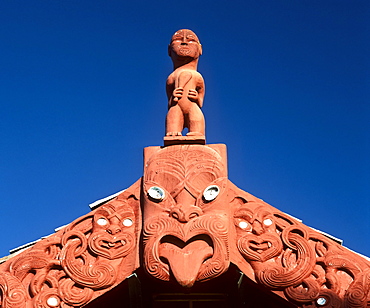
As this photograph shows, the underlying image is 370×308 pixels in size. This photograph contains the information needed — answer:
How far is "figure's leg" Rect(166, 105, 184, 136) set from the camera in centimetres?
1000

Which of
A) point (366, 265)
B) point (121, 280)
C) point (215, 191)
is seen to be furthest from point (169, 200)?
point (366, 265)

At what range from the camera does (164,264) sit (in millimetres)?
8391

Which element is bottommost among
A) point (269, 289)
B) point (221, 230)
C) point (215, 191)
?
point (269, 289)

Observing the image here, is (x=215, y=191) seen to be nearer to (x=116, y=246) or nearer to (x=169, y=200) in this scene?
(x=169, y=200)

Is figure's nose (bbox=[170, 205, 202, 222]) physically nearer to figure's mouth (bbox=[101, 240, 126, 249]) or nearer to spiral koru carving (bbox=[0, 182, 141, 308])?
spiral koru carving (bbox=[0, 182, 141, 308])

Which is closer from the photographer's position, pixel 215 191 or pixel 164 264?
pixel 164 264

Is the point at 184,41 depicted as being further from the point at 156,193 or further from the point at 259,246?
the point at 259,246

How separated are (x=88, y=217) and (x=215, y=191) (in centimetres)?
172

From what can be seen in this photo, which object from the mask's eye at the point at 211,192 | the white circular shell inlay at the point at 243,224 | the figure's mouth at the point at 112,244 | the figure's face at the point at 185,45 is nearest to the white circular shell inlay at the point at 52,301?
the figure's mouth at the point at 112,244

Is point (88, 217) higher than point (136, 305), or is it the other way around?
point (88, 217)

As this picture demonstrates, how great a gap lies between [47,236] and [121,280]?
1232 mm

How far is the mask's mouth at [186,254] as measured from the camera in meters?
8.25

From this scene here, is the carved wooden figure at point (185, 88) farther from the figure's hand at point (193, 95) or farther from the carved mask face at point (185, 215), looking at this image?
the carved mask face at point (185, 215)

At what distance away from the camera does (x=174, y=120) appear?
396 inches
